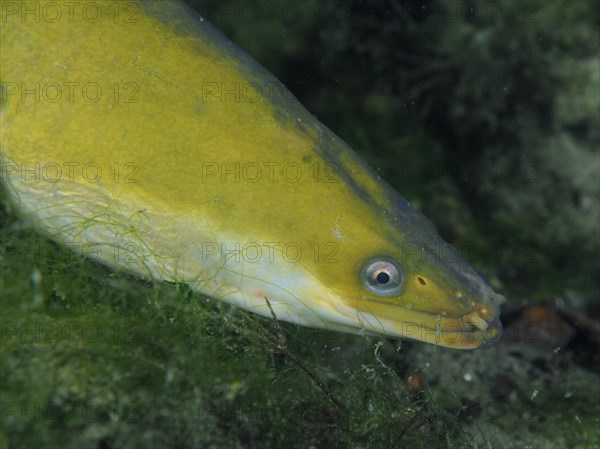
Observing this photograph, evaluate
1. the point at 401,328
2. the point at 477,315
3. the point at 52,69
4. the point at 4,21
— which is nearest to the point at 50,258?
the point at 52,69

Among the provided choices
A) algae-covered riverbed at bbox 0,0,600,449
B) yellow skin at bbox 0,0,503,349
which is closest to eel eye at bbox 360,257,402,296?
yellow skin at bbox 0,0,503,349

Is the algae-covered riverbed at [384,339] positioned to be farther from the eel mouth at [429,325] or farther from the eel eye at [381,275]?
the eel eye at [381,275]

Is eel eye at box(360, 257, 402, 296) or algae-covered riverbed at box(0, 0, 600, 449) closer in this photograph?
algae-covered riverbed at box(0, 0, 600, 449)

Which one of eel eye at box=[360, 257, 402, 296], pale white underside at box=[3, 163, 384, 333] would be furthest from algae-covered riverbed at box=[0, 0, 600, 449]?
eel eye at box=[360, 257, 402, 296]

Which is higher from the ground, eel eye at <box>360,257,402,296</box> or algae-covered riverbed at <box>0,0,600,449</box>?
eel eye at <box>360,257,402,296</box>

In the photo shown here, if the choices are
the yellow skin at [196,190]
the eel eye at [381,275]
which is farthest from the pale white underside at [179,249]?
the eel eye at [381,275]

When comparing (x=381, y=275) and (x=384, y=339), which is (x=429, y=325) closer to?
(x=381, y=275)

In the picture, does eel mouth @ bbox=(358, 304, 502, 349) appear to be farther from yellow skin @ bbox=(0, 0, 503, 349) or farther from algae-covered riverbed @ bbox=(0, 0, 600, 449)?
algae-covered riverbed @ bbox=(0, 0, 600, 449)

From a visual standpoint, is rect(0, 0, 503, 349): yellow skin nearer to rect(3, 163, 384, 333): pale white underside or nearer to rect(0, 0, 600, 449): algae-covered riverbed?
rect(3, 163, 384, 333): pale white underside
